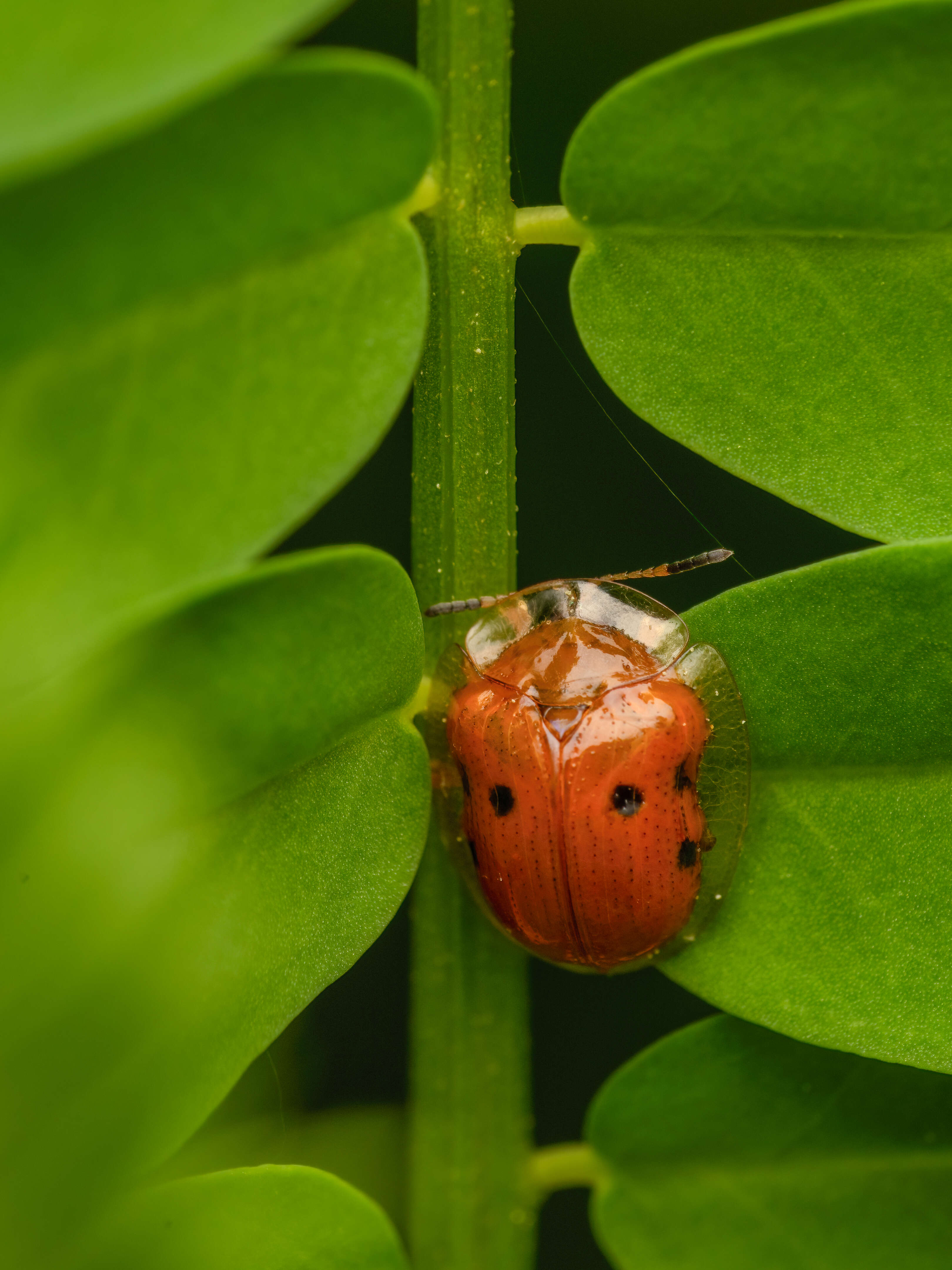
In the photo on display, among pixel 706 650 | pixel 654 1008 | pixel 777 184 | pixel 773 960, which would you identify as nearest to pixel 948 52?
pixel 777 184

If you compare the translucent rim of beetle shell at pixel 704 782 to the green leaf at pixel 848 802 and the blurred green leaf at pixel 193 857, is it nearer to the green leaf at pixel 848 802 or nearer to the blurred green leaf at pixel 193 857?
the green leaf at pixel 848 802

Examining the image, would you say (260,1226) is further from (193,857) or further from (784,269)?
(784,269)

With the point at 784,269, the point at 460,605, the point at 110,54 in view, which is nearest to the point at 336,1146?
the point at 460,605

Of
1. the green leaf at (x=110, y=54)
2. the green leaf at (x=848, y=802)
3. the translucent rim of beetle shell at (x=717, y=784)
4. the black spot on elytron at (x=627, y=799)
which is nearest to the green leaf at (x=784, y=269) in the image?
the green leaf at (x=848, y=802)

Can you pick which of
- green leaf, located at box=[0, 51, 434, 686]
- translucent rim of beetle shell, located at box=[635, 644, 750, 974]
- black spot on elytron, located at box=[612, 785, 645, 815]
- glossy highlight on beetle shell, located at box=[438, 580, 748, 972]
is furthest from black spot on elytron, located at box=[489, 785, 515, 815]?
green leaf, located at box=[0, 51, 434, 686]

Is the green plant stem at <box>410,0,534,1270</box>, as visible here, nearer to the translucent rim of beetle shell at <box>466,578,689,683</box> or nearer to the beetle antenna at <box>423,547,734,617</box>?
the beetle antenna at <box>423,547,734,617</box>

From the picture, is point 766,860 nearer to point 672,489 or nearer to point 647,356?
point 647,356
